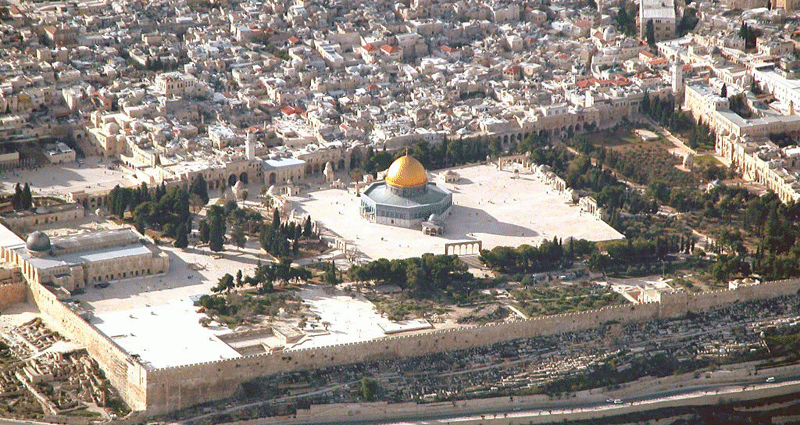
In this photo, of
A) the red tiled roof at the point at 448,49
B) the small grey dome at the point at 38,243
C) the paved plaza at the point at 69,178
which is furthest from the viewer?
the red tiled roof at the point at 448,49

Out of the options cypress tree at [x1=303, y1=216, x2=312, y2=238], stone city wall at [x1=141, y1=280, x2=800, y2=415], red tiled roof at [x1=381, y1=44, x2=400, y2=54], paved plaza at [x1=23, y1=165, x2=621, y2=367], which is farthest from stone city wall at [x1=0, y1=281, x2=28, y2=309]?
red tiled roof at [x1=381, y1=44, x2=400, y2=54]

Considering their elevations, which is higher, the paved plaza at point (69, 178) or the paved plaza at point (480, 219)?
the paved plaza at point (69, 178)

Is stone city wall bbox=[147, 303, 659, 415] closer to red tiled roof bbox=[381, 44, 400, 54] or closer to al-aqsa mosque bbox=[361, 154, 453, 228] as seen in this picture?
al-aqsa mosque bbox=[361, 154, 453, 228]

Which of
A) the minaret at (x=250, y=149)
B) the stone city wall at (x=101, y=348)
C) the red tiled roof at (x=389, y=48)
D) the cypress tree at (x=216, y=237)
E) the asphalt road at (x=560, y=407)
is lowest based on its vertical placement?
the asphalt road at (x=560, y=407)

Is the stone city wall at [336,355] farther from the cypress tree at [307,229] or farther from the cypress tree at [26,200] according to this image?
the cypress tree at [26,200]

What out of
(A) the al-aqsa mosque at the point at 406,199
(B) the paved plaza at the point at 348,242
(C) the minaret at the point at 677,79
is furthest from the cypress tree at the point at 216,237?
(C) the minaret at the point at 677,79

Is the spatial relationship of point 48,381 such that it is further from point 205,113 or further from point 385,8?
point 385,8

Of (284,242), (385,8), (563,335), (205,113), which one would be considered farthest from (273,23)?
(563,335)
